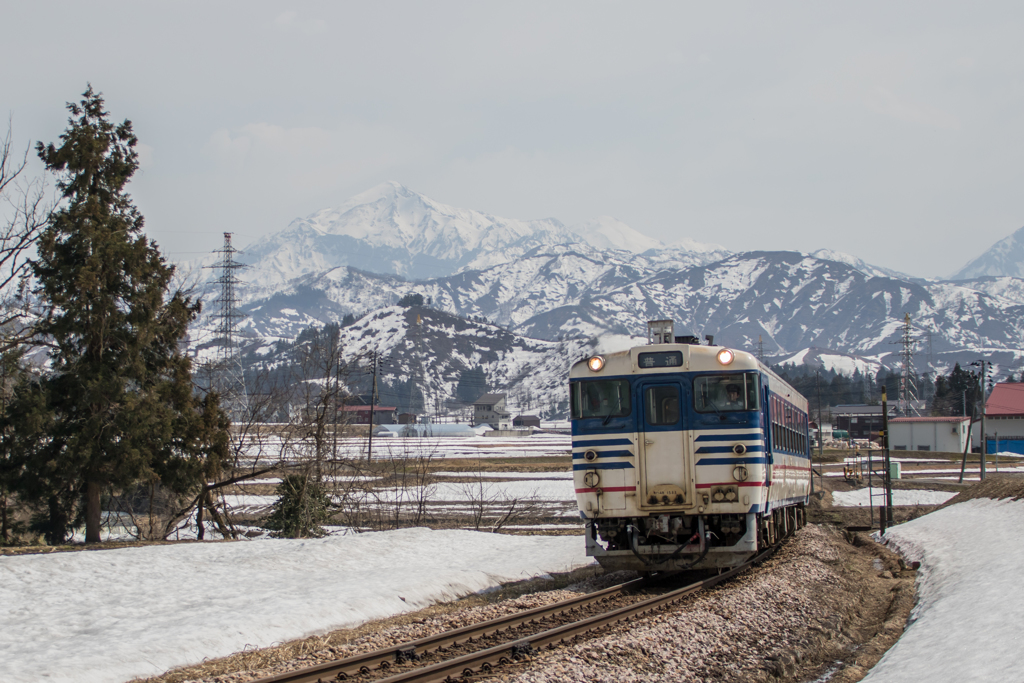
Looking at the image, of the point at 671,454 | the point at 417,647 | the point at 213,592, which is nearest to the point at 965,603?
the point at 671,454

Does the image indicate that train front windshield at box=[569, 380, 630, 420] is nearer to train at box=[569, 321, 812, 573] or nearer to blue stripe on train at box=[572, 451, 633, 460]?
train at box=[569, 321, 812, 573]

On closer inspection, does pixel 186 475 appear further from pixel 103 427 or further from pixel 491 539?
pixel 491 539

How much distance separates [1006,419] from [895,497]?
155 feet

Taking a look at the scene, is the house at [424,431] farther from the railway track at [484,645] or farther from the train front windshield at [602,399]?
the railway track at [484,645]

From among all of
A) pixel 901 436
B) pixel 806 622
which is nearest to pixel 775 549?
pixel 806 622

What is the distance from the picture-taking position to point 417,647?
396 inches

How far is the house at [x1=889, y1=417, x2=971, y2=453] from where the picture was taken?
96062 millimetres

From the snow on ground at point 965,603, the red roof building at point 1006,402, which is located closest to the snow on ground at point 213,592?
the snow on ground at point 965,603

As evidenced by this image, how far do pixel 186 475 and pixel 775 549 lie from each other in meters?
16.1

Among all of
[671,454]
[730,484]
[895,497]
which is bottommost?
[895,497]

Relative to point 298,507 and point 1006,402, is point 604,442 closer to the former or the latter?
point 298,507

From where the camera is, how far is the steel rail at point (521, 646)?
8635mm

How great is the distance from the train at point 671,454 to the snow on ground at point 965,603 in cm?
309

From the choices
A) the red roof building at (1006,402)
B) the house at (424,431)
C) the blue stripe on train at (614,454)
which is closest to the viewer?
the blue stripe on train at (614,454)
